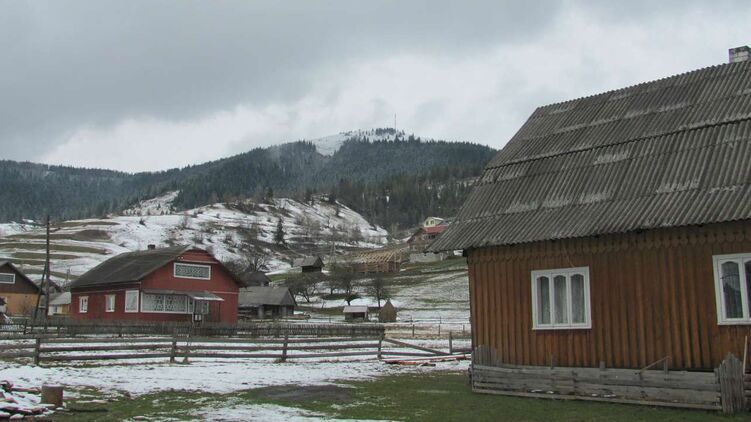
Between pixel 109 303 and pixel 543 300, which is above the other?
pixel 109 303

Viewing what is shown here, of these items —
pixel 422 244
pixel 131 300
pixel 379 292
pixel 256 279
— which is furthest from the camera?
pixel 422 244

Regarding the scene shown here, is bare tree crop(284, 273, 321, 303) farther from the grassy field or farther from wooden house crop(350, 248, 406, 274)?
the grassy field

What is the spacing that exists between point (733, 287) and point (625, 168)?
14.1ft

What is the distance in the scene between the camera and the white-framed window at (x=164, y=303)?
188 feet

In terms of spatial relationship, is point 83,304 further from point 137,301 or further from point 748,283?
point 748,283

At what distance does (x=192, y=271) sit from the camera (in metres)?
61.1

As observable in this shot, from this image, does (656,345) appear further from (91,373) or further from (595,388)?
(91,373)

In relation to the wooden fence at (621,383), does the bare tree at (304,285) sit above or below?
above

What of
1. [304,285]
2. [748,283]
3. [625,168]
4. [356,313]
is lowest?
[356,313]

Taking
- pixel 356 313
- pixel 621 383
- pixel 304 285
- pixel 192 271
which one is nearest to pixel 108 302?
pixel 192 271

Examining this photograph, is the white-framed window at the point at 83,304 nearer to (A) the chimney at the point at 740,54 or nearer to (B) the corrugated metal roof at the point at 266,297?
(B) the corrugated metal roof at the point at 266,297

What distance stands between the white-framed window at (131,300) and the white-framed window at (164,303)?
64 centimetres

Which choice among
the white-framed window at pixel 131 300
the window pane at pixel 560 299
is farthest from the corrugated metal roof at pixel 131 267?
the window pane at pixel 560 299

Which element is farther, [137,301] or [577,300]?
[137,301]
